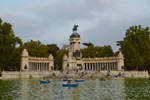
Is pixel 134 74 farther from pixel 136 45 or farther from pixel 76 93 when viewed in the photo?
pixel 76 93

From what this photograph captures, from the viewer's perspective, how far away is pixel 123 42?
313 ft

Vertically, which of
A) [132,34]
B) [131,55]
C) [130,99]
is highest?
[132,34]

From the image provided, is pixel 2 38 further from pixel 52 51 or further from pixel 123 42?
pixel 52 51

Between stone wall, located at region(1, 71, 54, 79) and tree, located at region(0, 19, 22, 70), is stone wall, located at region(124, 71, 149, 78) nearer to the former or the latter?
stone wall, located at region(1, 71, 54, 79)

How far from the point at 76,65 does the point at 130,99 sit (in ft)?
215

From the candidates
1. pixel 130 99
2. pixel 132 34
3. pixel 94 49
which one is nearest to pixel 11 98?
pixel 130 99

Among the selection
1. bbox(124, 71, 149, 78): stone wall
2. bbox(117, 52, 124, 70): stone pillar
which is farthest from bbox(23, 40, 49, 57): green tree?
bbox(124, 71, 149, 78): stone wall

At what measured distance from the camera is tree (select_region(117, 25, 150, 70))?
300 feet

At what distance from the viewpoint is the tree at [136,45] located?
3600 inches

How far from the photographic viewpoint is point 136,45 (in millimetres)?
93375

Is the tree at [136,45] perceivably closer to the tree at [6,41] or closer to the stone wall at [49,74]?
the stone wall at [49,74]

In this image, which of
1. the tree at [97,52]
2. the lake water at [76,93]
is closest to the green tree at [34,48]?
the tree at [97,52]

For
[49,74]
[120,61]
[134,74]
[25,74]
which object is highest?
[120,61]

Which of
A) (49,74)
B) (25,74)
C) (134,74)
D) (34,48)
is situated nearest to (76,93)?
(25,74)
